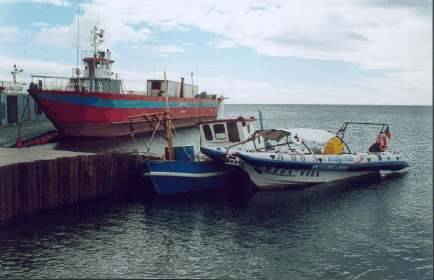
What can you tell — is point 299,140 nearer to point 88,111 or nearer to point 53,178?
point 53,178

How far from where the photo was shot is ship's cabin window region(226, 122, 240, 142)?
30000 millimetres

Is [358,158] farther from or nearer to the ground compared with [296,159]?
nearer to the ground

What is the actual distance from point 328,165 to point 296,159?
340 cm

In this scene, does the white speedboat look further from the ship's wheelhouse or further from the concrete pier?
the concrete pier

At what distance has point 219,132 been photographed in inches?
1186

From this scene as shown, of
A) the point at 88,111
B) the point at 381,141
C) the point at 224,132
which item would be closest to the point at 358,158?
the point at 381,141

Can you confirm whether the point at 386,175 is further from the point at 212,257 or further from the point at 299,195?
the point at 212,257

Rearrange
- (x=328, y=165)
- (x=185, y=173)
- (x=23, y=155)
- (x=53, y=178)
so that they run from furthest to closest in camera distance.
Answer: (x=328, y=165), (x=185, y=173), (x=23, y=155), (x=53, y=178)

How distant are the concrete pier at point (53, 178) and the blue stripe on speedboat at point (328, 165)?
835 cm

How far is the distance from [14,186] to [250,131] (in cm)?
1636

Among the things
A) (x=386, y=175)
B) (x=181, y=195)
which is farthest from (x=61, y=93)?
(x=386, y=175)

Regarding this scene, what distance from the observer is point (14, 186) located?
21094 mm

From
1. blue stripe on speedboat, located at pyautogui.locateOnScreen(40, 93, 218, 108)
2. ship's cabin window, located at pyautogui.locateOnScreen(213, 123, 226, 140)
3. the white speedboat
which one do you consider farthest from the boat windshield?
blue stripe on speedboat, located at pyautogui.locateOnScreen(40, 93, 218, 108)

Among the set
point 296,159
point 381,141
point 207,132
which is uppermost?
point 207,132
